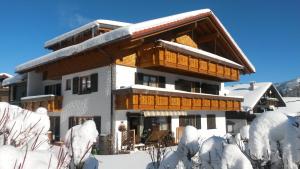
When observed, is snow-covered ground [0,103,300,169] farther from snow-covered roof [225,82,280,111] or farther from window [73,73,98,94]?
snow-covered roof [225,82,280,111]

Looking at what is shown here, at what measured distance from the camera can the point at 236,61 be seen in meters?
28.5

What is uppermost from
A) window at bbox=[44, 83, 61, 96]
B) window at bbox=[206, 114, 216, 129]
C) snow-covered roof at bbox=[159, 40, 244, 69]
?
snow-covered roof at bbox=[159, 40, 244, 69]

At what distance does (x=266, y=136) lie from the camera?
399cm

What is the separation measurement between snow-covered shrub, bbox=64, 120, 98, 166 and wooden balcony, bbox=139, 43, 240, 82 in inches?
589

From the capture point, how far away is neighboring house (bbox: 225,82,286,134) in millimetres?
33062

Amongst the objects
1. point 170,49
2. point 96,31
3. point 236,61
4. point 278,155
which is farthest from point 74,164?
point 236,61

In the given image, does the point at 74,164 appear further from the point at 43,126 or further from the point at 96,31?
the point at 96,31

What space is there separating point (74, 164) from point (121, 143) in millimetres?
15077

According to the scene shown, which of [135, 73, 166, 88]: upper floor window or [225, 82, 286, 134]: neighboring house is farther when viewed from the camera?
[225, 82, 286, 134]: neighboring house

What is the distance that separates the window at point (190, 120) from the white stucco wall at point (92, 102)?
6.29 m

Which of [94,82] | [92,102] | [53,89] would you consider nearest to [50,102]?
[53,89]

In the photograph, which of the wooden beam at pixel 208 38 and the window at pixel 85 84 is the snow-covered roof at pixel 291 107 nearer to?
the wooden beam at pixel 208 38

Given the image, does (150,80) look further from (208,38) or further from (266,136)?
(266,136)

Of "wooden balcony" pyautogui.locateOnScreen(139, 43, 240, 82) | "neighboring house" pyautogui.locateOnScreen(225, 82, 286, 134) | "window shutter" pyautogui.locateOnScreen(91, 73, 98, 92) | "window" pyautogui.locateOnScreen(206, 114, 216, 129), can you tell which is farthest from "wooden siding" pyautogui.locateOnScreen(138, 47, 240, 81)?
"neighboring house" pyautogui.locateOnScreen(225, 82, 286, 134)
